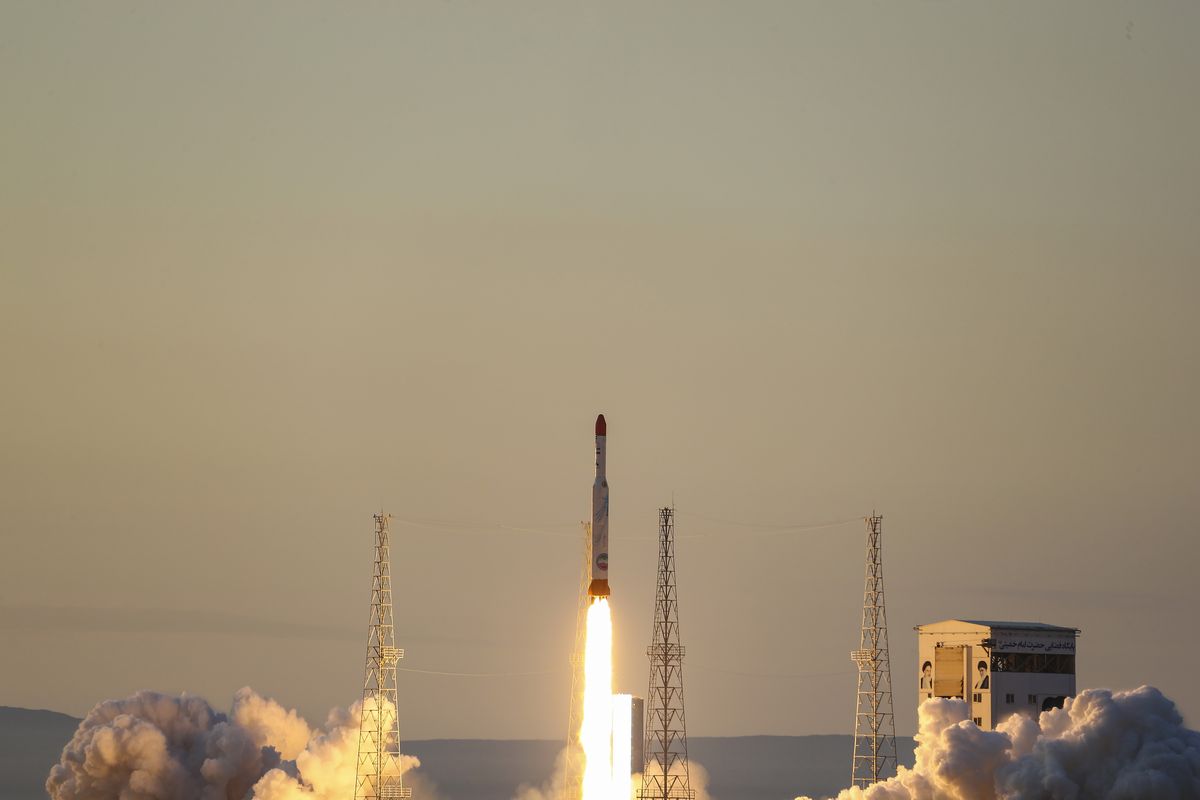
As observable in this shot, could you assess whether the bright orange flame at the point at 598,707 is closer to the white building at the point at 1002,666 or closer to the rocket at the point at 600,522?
the rocket at the point at 600,522

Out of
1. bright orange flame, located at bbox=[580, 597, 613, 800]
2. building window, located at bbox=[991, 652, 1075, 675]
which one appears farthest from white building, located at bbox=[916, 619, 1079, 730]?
bright orange flame, located at bbox=[580, 597, 613, 800]

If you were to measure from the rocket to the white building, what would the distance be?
37.1 metres

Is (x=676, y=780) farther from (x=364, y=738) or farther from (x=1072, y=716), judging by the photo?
(x=1072, y=716)

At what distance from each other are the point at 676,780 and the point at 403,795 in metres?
18.1

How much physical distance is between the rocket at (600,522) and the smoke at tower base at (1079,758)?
20117 mm

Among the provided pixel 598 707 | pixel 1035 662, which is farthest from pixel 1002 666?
pixel 598 707

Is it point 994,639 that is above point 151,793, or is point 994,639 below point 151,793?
above

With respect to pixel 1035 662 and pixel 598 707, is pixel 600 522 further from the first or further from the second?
pixel 1035 662

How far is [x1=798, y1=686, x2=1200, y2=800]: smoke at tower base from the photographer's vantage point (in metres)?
129

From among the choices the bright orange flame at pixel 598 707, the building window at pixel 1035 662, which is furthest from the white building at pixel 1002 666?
the bright orange flame at pixel 598 707

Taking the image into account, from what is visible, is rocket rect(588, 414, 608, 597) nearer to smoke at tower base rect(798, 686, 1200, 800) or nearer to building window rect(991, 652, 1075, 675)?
smoke at tower base rect(798, 686, 1200, 800)

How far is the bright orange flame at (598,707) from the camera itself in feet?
476

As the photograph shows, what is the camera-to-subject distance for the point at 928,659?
574ft

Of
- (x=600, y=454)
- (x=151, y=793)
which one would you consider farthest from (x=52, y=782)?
(x=600, y=454)
